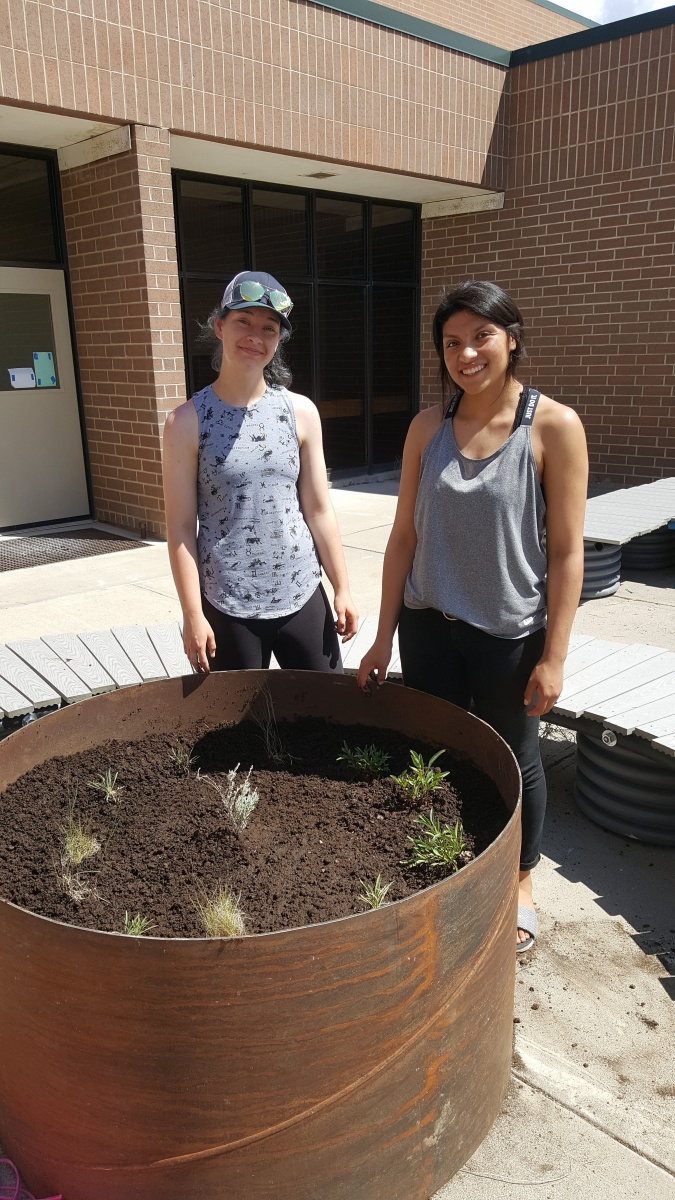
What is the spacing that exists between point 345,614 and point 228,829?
910mm

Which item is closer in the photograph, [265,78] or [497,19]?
[265,78]

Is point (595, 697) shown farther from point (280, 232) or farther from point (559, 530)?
point (280, 232)

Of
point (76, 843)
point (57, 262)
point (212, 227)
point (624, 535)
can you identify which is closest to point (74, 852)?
point (76, 843)

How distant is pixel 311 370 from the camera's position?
10.4 m

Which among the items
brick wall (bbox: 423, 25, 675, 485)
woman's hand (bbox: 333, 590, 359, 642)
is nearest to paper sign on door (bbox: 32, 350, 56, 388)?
brick wall (bbox: 423, 25, 675, 485)

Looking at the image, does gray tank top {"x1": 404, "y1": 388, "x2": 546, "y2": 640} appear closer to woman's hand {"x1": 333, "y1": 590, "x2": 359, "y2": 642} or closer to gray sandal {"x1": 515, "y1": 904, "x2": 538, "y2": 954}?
woman's hand {"x1": 333, "y1": 590, "x2": 359, "y2": 642}

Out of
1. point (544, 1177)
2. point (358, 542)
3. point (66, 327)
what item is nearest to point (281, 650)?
point (544, 1177)

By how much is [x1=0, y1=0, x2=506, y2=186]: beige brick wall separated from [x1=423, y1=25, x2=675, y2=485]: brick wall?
1.91 feet

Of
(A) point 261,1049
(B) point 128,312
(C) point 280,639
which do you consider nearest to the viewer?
(A) point 261,1049

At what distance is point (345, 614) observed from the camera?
2916 mm

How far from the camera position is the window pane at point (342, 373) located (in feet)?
34.4

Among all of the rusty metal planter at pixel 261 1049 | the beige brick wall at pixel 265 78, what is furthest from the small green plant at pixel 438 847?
the beige brick wall at pixel 265 78

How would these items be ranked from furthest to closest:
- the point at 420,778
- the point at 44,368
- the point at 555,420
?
the point at 44,368 < the point at 420,778 < the point at 555,420

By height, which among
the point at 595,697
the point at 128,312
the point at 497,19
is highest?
the point at 497,19
